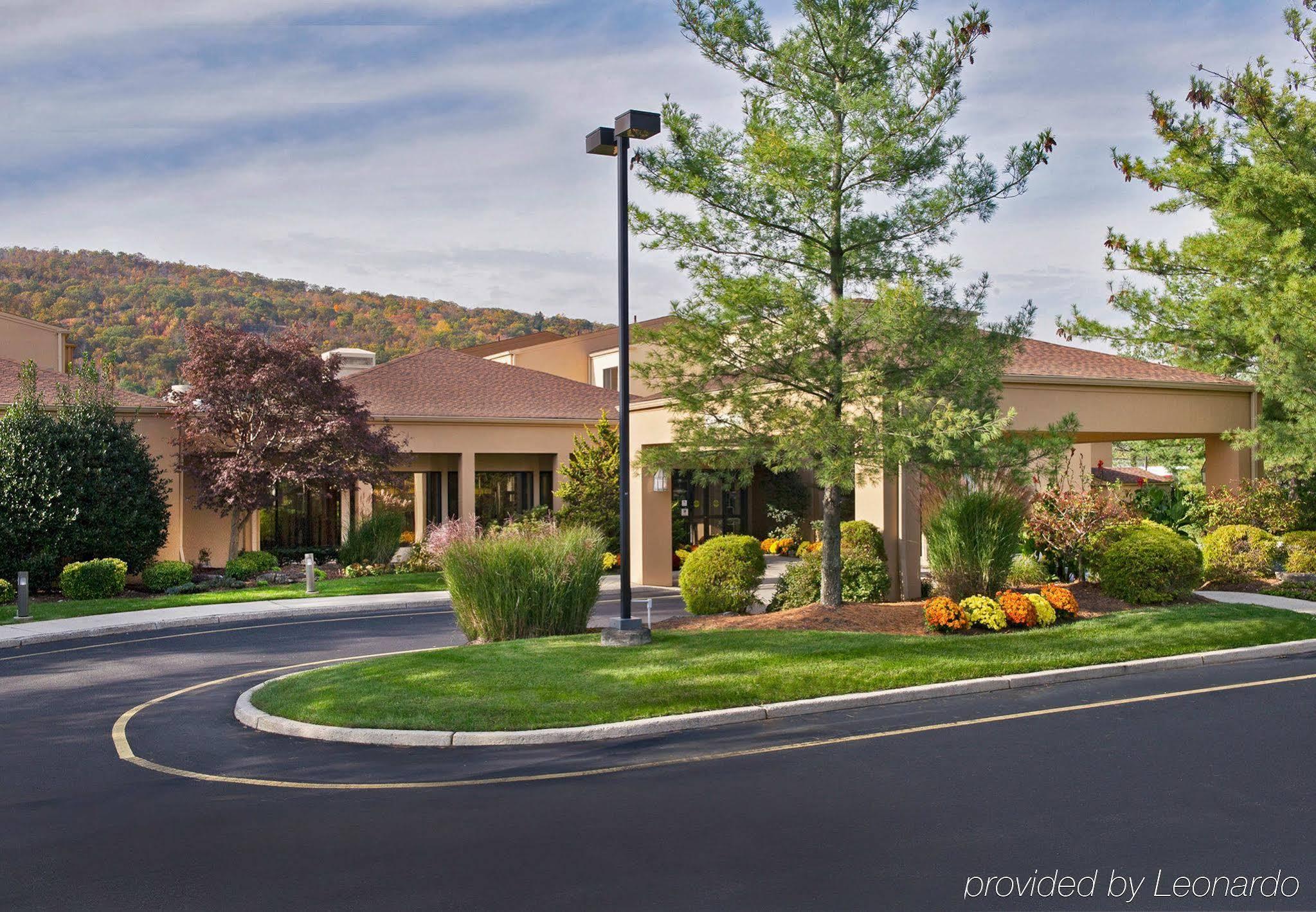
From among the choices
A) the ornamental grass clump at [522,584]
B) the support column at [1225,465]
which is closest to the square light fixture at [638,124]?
the ornamental grass clump at [522,584]

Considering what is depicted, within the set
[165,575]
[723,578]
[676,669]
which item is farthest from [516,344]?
[676,669]

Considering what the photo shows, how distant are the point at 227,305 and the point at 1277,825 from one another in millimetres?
55662

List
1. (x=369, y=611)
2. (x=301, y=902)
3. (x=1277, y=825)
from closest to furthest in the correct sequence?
(x=301, y=902) < (x=1277, y=825) < (x=369, y=611)

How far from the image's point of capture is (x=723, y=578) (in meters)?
16.7

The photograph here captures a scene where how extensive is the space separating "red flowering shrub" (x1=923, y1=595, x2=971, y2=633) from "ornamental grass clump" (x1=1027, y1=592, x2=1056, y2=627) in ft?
3.47

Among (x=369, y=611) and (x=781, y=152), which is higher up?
(x=781, y=152)

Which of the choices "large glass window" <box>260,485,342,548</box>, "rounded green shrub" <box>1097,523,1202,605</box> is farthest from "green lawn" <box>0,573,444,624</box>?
"rounded green shrub" <box>1097,523,1202,605</box>

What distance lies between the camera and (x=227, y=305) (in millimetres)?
54750

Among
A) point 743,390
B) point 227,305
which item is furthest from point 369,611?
point 227,305

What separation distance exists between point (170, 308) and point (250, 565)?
104ft

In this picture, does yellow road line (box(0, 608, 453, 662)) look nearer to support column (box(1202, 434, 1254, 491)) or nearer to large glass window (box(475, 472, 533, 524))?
large glass window (box(475, 472, 533, 524))

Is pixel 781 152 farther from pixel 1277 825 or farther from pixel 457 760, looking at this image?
pixel 1277 825

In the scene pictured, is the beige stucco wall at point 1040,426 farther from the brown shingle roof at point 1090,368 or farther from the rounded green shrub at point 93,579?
the rounded green shrub at point 93,579

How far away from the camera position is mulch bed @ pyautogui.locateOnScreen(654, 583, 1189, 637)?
13.9 metres
